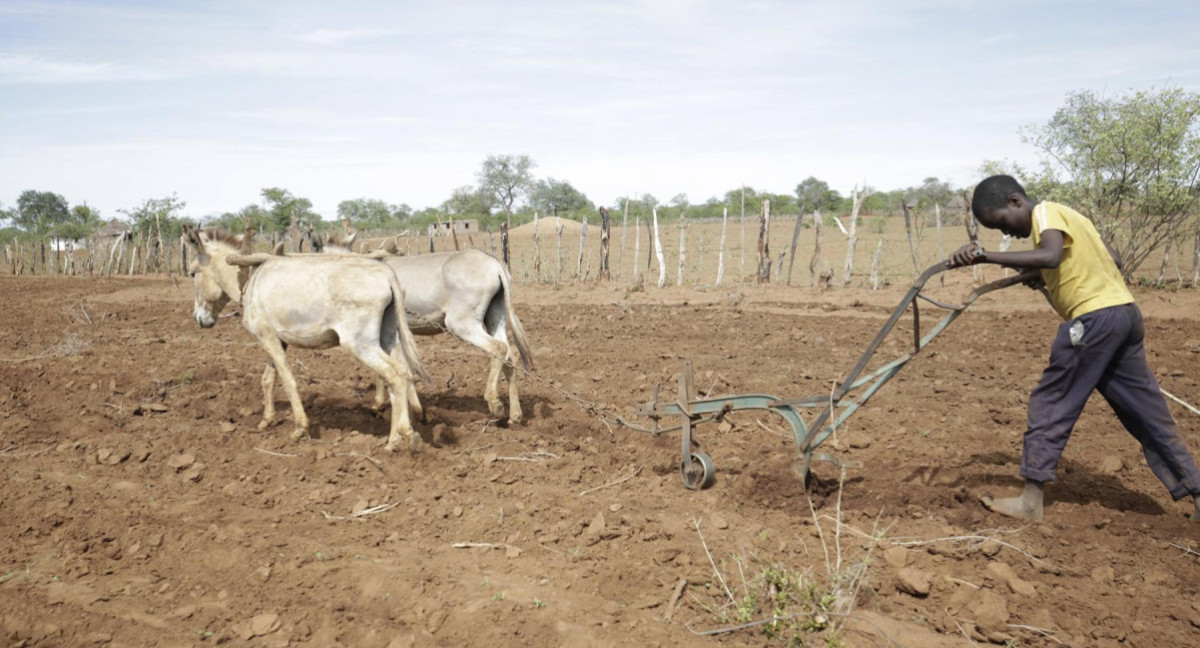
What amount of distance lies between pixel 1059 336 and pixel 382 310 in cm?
497

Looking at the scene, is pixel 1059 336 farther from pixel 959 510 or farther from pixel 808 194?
pixel 808 194

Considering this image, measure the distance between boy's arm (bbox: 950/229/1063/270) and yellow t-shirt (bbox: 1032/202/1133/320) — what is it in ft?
0.20

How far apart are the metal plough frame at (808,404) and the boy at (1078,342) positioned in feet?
0.85

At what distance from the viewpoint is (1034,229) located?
4391mm

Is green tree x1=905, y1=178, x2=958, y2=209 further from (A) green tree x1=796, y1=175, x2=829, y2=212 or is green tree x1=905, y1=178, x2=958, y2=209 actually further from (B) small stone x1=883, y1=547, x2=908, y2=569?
(B) small stone x1=883, y1=547, x2=908, y2=569

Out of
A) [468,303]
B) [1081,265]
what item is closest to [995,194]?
[1081,265]

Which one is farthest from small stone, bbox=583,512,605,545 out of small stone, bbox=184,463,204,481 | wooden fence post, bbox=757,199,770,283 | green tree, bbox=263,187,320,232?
green tree, bbox=263,187,320,232

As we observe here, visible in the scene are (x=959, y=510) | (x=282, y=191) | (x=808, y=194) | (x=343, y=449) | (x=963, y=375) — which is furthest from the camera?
(x=808, y=194)

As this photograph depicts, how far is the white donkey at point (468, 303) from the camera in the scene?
7.60 metres

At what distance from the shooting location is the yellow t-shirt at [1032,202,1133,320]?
4.29 metres

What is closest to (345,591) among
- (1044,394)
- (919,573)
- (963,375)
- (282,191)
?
(919,573)

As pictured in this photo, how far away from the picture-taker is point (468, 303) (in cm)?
764

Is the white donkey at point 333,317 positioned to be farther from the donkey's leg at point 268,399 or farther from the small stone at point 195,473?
the small stone at point 195,473

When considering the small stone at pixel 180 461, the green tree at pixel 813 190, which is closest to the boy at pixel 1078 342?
the small stone at pixel 180 461
